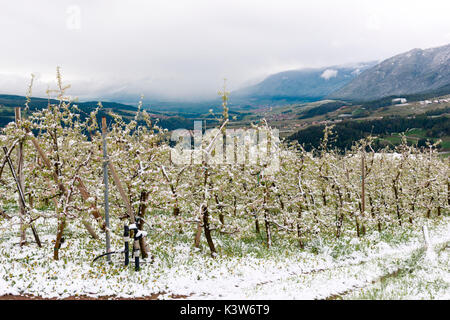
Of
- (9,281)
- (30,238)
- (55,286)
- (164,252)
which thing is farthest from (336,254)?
(30,238)

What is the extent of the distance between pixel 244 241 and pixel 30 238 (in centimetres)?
1317

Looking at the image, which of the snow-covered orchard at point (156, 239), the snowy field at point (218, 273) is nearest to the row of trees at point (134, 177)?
the snow-covered orchard at point (156, 239)

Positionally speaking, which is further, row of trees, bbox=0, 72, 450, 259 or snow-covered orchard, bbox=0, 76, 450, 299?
row of trees, bbox=0, 72, 450, 259

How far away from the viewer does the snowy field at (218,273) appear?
10586mm

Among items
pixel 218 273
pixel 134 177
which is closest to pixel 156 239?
pixel 218 273

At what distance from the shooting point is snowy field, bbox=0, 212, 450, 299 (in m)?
10.6

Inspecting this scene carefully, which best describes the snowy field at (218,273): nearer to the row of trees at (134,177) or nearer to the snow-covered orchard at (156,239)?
the snow-covered orchard at (156,239)

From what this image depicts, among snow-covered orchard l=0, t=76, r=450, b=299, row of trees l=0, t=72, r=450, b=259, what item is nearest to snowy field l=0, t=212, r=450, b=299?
snow-covered orchard l=0, t=76, r=450, b=299

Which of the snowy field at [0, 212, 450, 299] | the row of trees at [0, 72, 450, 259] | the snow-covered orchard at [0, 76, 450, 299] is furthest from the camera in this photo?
the row of trees at [0, 72, 450, 259]

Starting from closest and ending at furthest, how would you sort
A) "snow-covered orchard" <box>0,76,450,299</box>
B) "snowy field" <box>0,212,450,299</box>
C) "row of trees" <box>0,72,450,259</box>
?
"snowy field" <box>0,212,450,299</box> < "snow-covered orchard" <box>0,76,450,299</box> < "row of trees" <box>0,72,450,259</box>

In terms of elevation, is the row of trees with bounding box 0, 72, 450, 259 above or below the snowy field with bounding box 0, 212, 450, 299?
above

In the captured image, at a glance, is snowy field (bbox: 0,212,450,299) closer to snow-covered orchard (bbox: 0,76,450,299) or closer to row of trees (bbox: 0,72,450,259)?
snow-covered orchard (bbox: 0,76,450,299)

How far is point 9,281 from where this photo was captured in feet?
34.3
